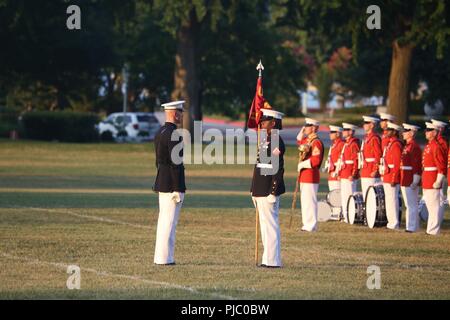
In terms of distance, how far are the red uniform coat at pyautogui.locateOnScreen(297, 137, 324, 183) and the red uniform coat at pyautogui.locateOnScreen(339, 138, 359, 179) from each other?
169 centimetres

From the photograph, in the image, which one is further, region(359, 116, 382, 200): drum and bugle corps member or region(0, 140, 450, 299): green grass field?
region(359, 116, 382, 200): drum and bugle corps member

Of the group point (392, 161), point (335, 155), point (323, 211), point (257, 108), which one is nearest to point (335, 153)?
point (335, 155)

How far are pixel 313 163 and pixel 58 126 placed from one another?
1353 inches

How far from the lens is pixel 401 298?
47.2ft

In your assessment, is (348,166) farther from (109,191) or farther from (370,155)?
(109,191)

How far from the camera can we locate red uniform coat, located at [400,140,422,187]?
23.5m

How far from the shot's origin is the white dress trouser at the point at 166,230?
1705cm

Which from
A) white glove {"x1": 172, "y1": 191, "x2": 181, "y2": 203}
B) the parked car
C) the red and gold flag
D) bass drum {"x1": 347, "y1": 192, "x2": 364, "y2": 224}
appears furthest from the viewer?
the parked car

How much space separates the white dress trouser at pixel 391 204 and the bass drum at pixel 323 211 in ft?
4.34

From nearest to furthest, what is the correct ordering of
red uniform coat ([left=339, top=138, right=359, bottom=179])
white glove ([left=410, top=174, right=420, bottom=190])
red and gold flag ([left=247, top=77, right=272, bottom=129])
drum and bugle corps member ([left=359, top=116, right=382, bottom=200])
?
red and gold flag ([left=247, top=77, right=272, bottom=129]), white glove ([left=410, top=174, right=420, bottom=190]), drum and bugle corps member ([left=359, top=116, right=382, bottom=200]), red uniform coat ([left=339, top=138, right=359, bottom=179])

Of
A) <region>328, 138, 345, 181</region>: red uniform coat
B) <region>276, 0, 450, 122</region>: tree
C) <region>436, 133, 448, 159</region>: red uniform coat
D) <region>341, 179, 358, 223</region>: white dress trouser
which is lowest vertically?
<region>341, 179, 358, 223</region>: white dress trouser

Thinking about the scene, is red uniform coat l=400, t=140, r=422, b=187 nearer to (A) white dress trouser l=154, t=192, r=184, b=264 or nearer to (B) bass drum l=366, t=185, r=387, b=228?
(B) bass drum l=366, t=185, r=387, b=228

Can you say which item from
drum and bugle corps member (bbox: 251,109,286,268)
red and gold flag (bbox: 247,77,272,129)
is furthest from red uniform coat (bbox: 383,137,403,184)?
drum and bugle corps member (bbox: 251,109,286,268)
